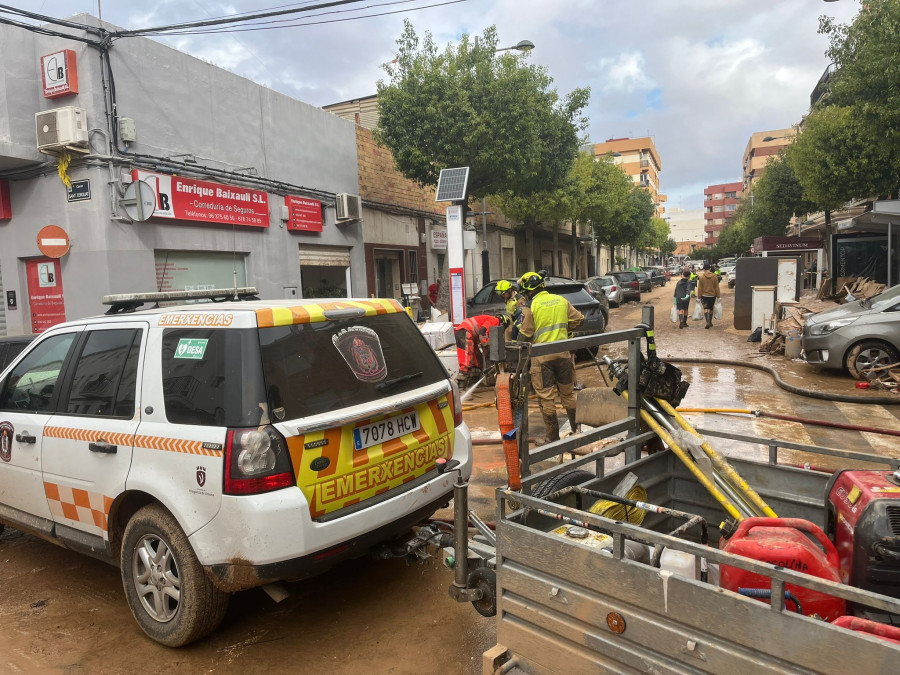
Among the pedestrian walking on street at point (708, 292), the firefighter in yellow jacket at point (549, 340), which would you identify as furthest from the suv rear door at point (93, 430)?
the pedestrian walking on street at point (708, 292)

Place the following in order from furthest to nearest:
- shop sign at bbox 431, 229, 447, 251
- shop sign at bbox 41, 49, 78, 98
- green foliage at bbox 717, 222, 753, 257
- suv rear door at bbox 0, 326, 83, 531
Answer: green foliage at bbox 717, 222, 753, 257
shop sign at bbox 431, 229, 447, 251
shop sign at bbox 41, 49, 78, 98
suv rear door at bbox 0, 326, 83, 531

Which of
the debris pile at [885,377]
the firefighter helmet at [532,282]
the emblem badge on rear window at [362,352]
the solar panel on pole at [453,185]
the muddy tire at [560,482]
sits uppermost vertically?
the solar panel on pole at [453,185]

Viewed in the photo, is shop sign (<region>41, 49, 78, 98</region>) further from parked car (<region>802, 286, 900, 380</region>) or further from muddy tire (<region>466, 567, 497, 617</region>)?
Answer: parked car (<region>802, 286, 900, 380</region>)

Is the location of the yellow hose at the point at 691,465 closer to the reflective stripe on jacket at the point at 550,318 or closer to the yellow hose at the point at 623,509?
the yellow hose at the point at 623,509

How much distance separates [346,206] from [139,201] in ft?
19.3

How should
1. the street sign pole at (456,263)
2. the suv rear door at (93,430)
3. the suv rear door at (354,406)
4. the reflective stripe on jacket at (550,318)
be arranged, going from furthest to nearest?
the street sign pole at (456,263)
the reflective stripe on jacket at (550,318)
the suv rear door at (93,430)
the suv rear door at (354,406)

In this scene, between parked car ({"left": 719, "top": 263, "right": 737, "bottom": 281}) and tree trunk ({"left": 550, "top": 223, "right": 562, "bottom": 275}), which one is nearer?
tree trunk ({"left": 550, "top": 223, "right": 562, "bottom": 275})

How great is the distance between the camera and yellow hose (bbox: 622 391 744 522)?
9.75 ft

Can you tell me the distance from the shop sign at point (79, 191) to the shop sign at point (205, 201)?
2.42ft

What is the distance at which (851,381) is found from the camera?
9.23 m

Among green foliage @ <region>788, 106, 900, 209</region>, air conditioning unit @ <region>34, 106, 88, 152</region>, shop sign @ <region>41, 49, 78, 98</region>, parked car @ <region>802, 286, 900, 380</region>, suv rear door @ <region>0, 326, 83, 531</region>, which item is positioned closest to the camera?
suv rear door @ <region>0, 326, 83, 531</region>

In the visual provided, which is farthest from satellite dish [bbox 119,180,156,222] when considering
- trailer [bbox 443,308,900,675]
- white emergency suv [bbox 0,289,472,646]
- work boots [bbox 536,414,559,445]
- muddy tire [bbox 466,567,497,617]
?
muddy tire [bbox 466,567,497,617]

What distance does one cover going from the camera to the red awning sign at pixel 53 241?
10415mm

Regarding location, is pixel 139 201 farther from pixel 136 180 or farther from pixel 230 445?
pixel 230 445
